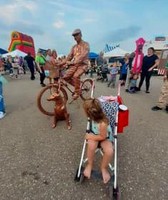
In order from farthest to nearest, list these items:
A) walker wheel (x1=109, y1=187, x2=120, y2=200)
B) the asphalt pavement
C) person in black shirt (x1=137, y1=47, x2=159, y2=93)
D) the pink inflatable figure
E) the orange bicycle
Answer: the pink inflatable figure < person in black shirt (x1=137, y1=47, x2=159, y2=93) < the orange bicycle < the asphalt pavement < walker wheel (x1=109, y1=187, x2=120, y2=200)

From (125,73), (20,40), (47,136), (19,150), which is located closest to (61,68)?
(47,136)

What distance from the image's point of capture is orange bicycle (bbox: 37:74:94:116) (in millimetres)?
4679

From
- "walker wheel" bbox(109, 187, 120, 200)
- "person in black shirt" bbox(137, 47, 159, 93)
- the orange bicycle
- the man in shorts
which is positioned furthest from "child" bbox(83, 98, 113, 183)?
"person in black shirt" bbox(137, 47, 159, 93)

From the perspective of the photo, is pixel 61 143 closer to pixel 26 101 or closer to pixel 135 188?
pixel 135 188

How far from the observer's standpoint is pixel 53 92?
466 centimetres

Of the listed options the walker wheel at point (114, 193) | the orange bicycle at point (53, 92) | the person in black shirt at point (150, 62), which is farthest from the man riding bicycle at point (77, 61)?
the walker wheel at point (114, 193)

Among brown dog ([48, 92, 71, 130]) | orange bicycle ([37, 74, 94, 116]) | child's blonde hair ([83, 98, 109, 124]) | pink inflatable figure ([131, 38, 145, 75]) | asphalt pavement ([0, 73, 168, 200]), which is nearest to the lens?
asphalt pavement ([0, 73, 168, 200])

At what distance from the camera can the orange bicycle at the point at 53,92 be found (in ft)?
15.4

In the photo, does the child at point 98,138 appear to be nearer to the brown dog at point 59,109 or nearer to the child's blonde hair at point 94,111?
the child's blonde hair at point 94,111

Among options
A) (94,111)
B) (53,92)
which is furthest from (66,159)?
(53,92)

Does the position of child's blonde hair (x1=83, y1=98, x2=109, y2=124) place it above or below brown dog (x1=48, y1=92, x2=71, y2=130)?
above

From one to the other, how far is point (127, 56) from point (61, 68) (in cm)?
509

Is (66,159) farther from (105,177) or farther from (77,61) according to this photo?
(77,61)

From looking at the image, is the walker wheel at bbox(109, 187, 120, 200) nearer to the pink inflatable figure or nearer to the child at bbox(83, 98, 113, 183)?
the child at bbox(83, 98, 113, 183)
